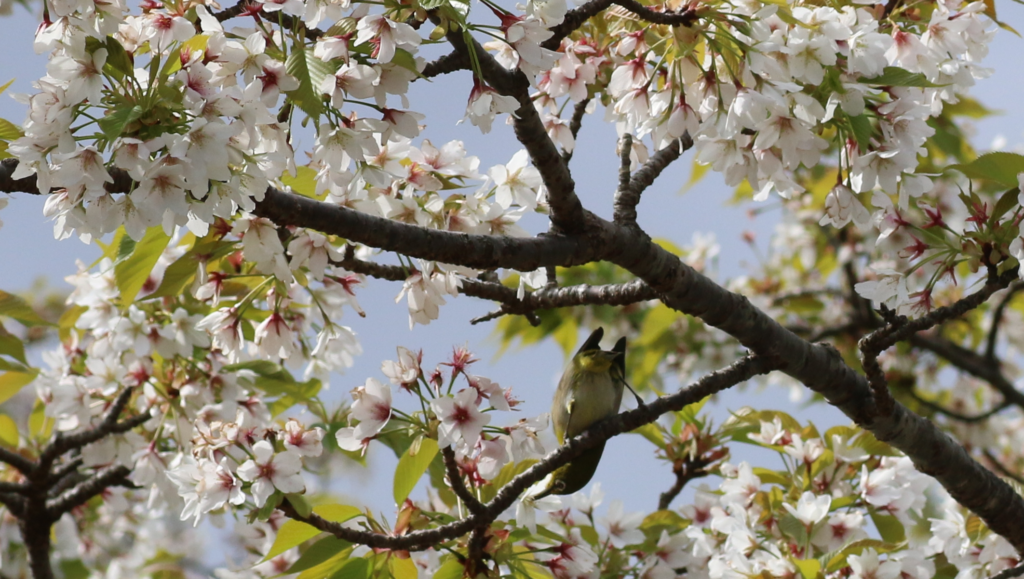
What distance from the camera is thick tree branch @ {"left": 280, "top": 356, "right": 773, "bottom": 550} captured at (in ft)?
5.77

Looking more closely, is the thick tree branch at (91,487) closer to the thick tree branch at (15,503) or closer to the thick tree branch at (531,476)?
the thick tree branch at (15,503)

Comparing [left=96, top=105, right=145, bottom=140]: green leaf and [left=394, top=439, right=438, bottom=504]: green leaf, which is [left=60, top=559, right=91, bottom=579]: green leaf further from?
[left=96, top=105, right=145, bottom=140]: green leaf

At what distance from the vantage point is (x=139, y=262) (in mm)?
1861

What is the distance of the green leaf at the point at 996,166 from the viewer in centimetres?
162

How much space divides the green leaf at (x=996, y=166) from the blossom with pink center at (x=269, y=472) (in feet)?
4.49

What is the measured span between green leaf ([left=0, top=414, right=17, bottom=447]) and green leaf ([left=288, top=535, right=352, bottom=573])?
2.07 meters

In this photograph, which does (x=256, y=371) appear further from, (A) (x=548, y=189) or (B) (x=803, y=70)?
(B) (x=803, y=70)

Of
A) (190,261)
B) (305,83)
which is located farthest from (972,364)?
(305,83)

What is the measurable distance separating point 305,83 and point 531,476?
92 centimetres

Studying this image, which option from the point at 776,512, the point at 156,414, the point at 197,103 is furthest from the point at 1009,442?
the point at 197,103

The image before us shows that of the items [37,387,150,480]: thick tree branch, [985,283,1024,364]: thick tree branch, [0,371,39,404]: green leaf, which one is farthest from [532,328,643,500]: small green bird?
[985,283,1024,364]: thick tree branch

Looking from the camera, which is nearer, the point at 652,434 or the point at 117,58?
the point at 117,58

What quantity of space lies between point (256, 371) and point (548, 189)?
4.41 ft

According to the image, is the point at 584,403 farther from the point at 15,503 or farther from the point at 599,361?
the point at 15,503
